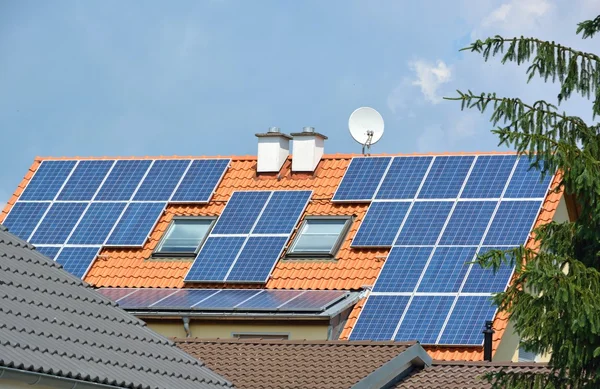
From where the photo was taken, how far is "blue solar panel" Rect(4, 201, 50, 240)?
30234 mm

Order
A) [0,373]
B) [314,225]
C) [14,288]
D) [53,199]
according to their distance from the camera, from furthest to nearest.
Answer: [53,199], [314,225], [14,288], [0,373]

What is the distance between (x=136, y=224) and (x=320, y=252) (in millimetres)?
4499

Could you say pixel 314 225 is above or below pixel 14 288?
above

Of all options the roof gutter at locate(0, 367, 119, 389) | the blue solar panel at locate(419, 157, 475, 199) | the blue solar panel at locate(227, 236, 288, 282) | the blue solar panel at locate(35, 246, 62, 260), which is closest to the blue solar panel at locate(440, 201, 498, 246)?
the blue solar panel at locate(419, 157, 475, 199)

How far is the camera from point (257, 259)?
27094 mm

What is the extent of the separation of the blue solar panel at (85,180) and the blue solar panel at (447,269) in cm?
897

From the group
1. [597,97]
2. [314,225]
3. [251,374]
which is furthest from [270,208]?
[597,97]

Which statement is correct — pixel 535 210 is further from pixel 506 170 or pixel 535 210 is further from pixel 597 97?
pixel 597 97

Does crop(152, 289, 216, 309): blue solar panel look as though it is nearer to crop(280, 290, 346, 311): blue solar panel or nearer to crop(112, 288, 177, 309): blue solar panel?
crop(112, 288, 177, 309): blue solar panel

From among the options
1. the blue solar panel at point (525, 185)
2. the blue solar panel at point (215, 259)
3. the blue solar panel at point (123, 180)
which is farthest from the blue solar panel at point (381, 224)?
the blue solar panel at point (123, 180)

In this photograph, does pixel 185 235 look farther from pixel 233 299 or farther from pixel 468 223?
pixel 468 223

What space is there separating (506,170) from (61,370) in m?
17.1

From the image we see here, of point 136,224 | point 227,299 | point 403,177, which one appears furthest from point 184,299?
point 403,177

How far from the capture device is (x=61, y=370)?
11.9 metres
